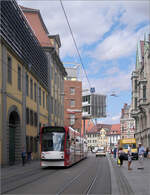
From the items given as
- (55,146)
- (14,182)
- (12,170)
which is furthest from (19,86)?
(14,182)

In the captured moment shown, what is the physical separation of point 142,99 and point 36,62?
77.7ft

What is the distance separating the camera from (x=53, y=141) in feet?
88.8

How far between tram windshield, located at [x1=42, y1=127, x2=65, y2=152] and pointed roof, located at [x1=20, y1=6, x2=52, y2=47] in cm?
2940

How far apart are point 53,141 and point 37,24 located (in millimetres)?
31317

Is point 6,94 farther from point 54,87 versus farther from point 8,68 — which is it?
point 54,87

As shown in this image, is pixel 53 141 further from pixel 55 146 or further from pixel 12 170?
pixel 12 170

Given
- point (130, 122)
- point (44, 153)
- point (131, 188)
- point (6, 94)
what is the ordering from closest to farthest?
point (131, 188), point (44, 153), point (6, 94), point (130, 122)

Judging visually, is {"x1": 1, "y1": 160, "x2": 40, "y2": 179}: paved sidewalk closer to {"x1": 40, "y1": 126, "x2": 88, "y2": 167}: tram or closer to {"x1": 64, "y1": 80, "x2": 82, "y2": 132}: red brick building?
{"x1": 40, "y1": 126, "x2": 88, "y2": 167}: tram

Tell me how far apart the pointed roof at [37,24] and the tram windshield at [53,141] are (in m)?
29.4

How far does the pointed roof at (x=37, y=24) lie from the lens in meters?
53.8

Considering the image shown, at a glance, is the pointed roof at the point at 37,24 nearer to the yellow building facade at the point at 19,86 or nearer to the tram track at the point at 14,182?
the yellow building facade at the point at 19,86

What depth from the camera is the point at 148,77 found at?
60.8 meters

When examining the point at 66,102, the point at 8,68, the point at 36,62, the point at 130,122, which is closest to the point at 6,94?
the point at 8,68

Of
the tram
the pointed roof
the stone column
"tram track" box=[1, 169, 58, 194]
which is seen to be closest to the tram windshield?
the tram
